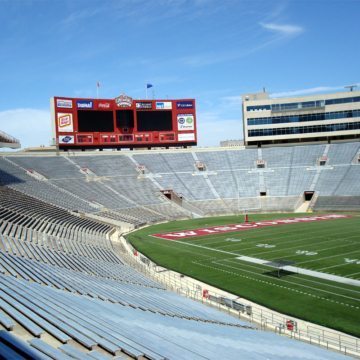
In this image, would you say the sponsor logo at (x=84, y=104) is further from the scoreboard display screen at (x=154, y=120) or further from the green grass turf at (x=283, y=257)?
the green grass turf at (x=283, y=257)

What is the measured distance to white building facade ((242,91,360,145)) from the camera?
60.3 metres

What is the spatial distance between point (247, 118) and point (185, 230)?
2933 cm

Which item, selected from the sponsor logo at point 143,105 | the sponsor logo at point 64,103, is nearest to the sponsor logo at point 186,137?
the sponsor logo at point 143,105

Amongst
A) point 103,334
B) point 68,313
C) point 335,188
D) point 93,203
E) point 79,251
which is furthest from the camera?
→ point 335,188

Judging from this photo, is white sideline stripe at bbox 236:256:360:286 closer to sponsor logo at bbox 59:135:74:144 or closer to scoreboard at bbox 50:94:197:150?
scoreboard at bbox 50:94:197:150

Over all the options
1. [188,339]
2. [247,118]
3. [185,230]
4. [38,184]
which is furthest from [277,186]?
[188,339]

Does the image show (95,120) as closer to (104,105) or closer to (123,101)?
(104,105)

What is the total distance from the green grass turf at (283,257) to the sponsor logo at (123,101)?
2094 centimetres

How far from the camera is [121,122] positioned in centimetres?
5672

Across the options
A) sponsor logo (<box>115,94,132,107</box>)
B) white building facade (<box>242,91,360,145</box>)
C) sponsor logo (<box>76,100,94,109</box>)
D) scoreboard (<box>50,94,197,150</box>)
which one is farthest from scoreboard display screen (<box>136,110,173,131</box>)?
white building facade (<box>242,91,360,145</box>)

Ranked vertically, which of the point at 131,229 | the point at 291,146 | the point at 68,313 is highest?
the point at 291,146

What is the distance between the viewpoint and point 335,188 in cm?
5194

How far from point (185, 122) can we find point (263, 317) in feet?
145

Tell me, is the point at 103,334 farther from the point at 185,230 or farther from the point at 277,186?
the point at 277,186
